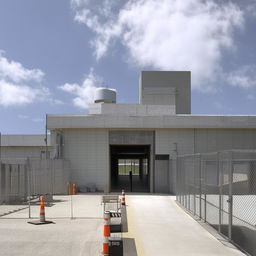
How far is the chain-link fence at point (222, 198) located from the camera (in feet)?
27.1

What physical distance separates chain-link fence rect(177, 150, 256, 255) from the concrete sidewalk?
607 mm

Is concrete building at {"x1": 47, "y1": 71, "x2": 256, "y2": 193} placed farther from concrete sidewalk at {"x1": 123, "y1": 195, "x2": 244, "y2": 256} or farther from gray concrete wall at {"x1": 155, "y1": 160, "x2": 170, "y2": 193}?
concrete sidewalk at {"x1": 123, "y1": 195, "x2": 244, "y2": 256}

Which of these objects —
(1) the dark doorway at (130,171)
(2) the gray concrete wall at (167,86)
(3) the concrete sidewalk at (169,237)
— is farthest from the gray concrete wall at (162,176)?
(2) the gray concrete wall at (167,86)

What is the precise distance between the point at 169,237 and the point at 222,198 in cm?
192

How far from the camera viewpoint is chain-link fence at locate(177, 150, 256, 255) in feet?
27.1

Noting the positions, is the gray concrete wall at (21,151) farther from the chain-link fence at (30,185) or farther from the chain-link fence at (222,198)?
the chain-link fence at (222,198)

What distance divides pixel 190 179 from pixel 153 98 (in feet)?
64.5

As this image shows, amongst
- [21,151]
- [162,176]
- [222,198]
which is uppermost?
[21,151]

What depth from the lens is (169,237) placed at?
29.2 ft

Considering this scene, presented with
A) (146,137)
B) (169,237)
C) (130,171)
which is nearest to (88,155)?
(146,137)

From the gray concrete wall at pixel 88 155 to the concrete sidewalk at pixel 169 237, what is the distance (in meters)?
10.2

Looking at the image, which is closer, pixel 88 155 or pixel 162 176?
pixel 88 155

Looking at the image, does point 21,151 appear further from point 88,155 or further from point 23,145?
point 88,155

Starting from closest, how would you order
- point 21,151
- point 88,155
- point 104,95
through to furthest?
point 88,155, point 104,95, point 21,151
